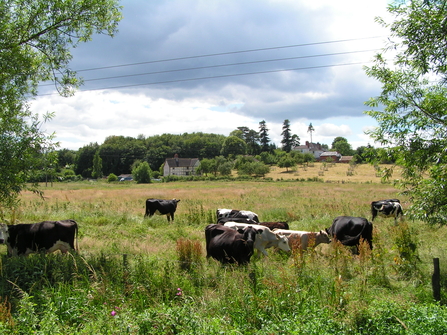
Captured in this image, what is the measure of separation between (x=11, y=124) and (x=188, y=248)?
5933 mm

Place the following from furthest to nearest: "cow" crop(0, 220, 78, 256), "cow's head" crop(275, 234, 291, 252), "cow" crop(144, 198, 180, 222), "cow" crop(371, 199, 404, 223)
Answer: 1. "cow" crop(144, 198, 180, 222)
2. "cow" crop(371, 199, 404, 223)
3. "cow's head" crop(275, 234, 291, 252)
4. "cow" crop(0, 220, 78, 256)

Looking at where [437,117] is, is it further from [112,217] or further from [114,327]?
[112,217]

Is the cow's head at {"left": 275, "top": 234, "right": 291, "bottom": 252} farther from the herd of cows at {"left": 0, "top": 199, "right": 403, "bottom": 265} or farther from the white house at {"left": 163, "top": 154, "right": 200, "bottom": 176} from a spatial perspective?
the white house at {"left": 163, "top": 154, "right": 200, "bottom": 176}

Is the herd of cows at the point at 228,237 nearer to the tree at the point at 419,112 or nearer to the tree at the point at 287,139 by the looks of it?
the tree at the point at 419,112

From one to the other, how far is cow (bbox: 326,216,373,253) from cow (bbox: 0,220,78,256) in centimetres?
836

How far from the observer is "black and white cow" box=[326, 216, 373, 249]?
1041cm

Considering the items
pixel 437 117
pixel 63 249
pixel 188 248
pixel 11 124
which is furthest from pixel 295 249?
pixel 11 124

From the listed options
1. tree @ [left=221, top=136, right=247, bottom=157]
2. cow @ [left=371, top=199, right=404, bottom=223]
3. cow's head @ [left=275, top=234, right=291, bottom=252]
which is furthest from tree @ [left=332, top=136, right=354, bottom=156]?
cow's head @ [left=275, top=234, right=291, bottom=252]

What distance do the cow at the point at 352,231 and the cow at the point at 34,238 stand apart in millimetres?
8361

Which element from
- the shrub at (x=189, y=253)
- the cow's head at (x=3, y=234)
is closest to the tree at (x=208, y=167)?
the cow's head at (x=3, y=234)

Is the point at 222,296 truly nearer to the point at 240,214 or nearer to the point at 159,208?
the point at 240,214

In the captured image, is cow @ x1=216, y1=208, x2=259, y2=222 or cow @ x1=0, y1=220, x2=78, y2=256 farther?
cow @ x1=216, y1=208, x2=259, y2=222

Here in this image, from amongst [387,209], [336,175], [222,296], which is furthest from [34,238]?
[336,175]

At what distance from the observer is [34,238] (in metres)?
9.59
